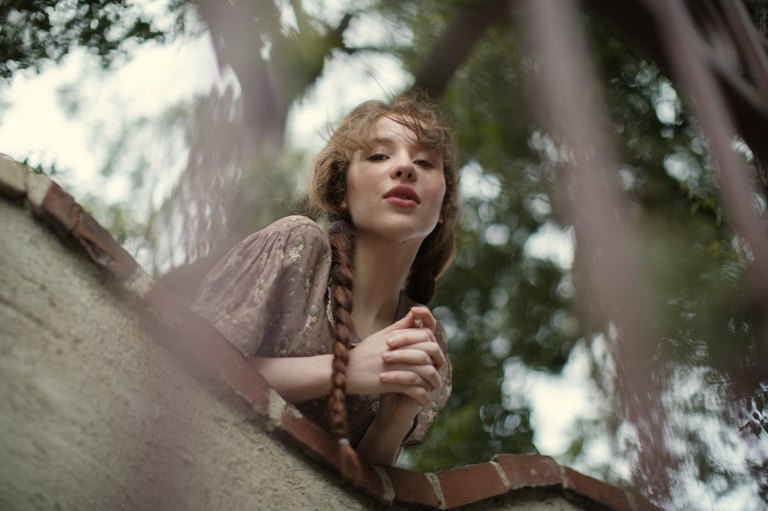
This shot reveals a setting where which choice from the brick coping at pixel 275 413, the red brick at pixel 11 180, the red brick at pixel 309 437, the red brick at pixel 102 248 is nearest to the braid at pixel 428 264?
the brick coping at pixel 275 413

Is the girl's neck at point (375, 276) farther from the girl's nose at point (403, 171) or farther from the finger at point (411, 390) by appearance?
the finger at point (411, 390)

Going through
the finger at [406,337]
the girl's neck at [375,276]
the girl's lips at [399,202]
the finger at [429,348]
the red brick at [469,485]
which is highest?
the girl's lips at [399,202]

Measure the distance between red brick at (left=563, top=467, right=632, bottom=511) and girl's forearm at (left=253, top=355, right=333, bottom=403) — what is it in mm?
613

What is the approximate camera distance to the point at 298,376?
1.55 metres

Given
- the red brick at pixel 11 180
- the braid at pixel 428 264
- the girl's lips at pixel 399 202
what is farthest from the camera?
→ the braid at pixel 428 264

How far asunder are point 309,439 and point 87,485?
44 centimetres

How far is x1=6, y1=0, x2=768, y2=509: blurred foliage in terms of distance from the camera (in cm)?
74

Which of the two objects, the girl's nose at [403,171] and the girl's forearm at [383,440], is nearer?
the girl's forearm at [383,440]

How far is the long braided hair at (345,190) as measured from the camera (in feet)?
5.83

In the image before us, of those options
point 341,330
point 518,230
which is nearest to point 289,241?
point 341,330

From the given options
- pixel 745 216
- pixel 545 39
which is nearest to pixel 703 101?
pixel 745 216

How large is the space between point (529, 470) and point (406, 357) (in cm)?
47

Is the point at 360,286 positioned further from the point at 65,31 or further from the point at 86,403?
the point at 65,31

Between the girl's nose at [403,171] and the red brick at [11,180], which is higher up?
the red brick at [11,180]
